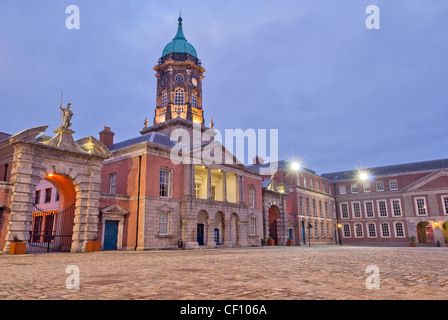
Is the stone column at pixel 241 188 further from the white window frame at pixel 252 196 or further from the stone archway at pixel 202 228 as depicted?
the stone archway at pixel 202 228

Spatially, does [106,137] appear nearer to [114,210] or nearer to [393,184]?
[114,210]

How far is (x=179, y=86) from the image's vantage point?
44.7m

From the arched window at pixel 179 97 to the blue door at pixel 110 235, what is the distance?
21942mm

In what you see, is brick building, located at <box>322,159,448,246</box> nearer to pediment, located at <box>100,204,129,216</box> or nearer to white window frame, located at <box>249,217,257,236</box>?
white window frame, located at <box>249,217,257,236</box>

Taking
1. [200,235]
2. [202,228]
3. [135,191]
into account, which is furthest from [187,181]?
[200,235]

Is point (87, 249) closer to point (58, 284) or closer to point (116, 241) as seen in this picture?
point (116, 241)

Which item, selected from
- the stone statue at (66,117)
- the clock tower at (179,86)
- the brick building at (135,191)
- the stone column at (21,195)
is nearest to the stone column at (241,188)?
the brick building at (135,191)

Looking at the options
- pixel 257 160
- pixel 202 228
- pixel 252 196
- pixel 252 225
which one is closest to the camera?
pixel 202 228

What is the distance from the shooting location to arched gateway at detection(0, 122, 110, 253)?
20.1 meters

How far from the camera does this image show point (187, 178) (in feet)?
100

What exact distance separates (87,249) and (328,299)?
70.7ft

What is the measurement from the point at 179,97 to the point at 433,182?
141ft

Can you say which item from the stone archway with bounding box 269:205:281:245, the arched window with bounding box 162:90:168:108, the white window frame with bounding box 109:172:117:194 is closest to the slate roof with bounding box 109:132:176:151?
the white window frame with bounding box 109:172:117:194

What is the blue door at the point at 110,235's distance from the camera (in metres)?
25.8
